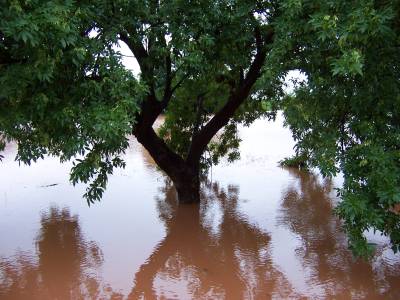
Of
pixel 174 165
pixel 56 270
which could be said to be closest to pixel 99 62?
pixel 56 270

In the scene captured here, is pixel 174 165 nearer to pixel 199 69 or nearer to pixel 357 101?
pixel 199 69

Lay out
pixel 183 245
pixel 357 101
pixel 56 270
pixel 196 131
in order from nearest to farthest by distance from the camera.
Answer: pixel 357 101, pixel 56 270, pixel 183 245, pixel 196 131

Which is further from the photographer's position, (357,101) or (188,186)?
(188,186)

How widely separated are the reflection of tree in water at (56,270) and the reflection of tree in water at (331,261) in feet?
9.37

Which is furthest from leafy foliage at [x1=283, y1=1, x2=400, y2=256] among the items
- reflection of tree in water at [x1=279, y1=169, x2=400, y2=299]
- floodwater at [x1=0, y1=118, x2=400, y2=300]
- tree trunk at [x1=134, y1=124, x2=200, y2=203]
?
tree trunk at [x1=134, y1=124, x2=200, y2=203]

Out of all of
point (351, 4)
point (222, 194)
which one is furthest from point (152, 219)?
point (351, 4)

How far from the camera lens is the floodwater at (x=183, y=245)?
20.8 ft

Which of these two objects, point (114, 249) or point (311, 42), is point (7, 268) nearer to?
point (114, 249)

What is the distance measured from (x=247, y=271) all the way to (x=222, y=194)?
5091 mm

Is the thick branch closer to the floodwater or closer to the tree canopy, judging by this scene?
the floodwater

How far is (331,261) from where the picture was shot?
281 inches

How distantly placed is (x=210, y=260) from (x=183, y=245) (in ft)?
3.07

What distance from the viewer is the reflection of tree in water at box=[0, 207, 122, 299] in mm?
6281

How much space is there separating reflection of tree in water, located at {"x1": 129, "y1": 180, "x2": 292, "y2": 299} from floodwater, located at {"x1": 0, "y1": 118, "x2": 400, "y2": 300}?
15mm
